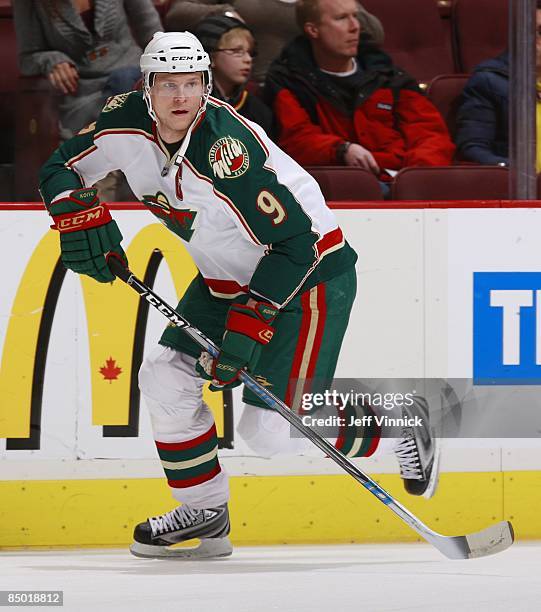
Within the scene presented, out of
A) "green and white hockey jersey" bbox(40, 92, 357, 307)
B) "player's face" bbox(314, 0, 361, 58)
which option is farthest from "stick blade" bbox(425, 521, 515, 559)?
"player's face" bbox(314, 0, 361, 58)

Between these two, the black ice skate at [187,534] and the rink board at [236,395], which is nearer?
the black ice skate at [187,534]

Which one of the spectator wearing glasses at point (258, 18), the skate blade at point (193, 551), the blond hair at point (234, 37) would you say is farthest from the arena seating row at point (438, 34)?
the skate blade at point (193, 551)

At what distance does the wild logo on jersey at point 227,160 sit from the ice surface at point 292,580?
932mm

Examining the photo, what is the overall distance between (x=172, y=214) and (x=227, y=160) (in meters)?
0.24

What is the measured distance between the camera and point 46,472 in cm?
364

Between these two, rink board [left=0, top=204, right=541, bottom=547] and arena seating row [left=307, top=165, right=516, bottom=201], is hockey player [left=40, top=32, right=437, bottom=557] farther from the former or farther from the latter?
arena seating row [left=307, top=165, right=516, bottom=201]

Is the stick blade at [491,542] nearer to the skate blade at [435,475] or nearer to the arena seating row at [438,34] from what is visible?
the skate blade at [435,475]

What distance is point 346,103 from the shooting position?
386 cm

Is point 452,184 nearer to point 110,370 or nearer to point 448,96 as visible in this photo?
point 448,96

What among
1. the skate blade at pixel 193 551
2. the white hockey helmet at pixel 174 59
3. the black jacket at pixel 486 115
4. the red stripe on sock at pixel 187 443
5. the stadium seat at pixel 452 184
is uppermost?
the white hockey helmet at pixel 174 59

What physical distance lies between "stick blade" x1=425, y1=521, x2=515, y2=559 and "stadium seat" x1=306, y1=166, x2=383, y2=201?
3.29 ft

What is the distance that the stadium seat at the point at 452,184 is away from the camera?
3770mm

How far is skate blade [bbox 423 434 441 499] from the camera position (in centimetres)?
371

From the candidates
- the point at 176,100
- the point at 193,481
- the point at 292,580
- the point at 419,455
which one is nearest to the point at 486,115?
the point at 419,455
